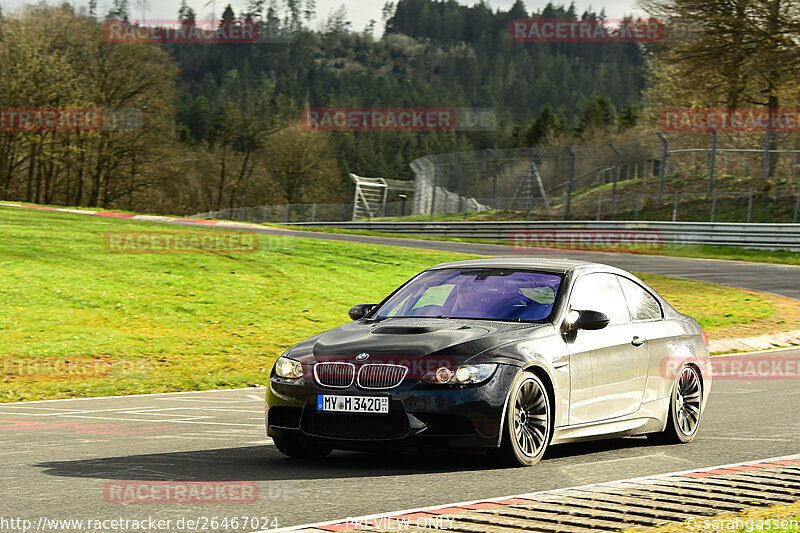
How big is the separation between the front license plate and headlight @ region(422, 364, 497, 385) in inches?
12.7

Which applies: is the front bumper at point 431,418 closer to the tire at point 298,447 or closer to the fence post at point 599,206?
the tire at point 298,447

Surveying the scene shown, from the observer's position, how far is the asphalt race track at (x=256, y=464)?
231 inches

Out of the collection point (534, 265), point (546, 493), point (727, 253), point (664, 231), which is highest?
point (534, 265)

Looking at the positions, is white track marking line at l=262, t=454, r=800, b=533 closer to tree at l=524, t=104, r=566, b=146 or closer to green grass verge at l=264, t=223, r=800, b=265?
green grass verge at l=264, t=223, r=800, b=265

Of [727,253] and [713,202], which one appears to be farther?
[713,202]

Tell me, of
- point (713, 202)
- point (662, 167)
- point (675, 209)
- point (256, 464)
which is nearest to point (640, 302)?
point (256, 464)

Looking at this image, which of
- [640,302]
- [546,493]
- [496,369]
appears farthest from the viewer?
[640,302]

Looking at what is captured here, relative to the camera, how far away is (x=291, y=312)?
65.7 ft

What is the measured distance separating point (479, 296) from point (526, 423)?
125cm

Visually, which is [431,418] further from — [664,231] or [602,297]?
[664,231]

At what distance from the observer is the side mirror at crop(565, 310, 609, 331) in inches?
308

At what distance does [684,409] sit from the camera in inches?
360

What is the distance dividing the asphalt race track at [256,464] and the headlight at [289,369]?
2.03 feet

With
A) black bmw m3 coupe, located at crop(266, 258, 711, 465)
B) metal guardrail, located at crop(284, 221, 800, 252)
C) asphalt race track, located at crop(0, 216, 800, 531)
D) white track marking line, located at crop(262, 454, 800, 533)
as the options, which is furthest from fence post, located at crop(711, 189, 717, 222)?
white track marking line, located at crop(262, 454, 800, 533)
